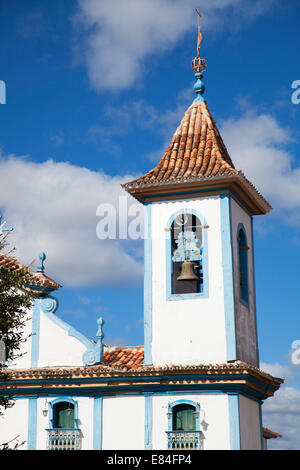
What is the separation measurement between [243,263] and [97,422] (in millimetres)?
5739

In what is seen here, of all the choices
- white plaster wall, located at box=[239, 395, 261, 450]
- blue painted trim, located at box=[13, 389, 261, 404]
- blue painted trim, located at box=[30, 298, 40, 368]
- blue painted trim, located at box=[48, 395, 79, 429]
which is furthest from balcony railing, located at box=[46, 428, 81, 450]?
white plaster wall, located at box=[239, 395, 261, 450]

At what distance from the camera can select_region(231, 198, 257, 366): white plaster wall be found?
20359mm

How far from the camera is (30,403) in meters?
20.4

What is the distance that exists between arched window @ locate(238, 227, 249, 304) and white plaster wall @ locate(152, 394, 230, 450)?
10.6ft

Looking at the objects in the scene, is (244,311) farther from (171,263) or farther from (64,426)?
(64,426)

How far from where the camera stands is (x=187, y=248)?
20922 millimetres

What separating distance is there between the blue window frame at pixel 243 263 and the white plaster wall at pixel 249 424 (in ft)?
9.07

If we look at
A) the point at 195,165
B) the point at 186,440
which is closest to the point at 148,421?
the point at 186,440

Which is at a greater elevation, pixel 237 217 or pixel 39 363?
pixel 237 217

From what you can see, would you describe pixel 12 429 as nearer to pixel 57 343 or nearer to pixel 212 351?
pixel 57 343

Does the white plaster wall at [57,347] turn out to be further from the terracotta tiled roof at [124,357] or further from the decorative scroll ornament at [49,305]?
the terracotta tiled roof at [124,357]
